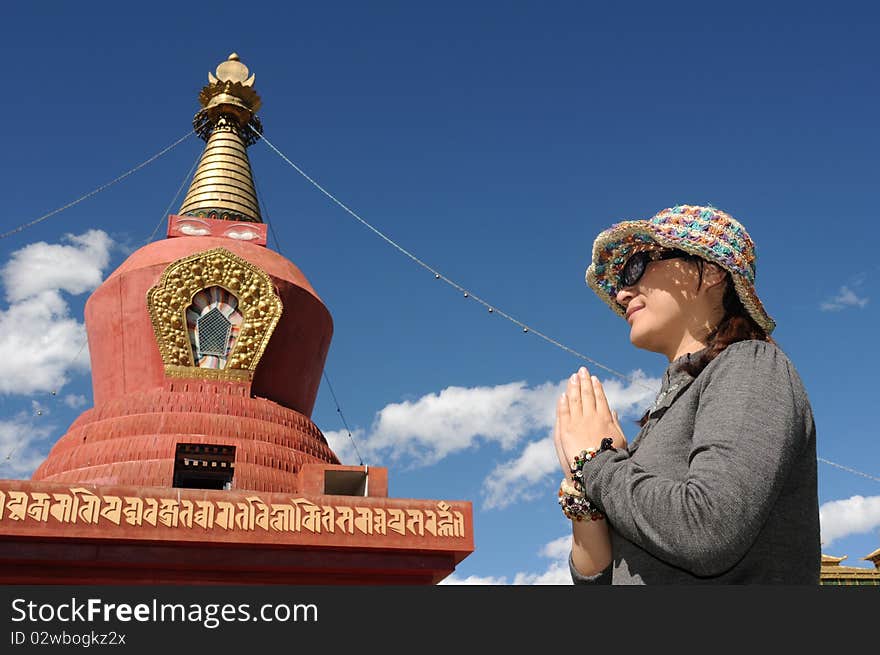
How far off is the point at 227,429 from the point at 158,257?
389 centimetres

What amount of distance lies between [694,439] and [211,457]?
10.1 meters

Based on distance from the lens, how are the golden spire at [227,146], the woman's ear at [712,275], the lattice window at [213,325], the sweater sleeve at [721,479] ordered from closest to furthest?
the sweater sleeve at [721,479], the woman's ear at [712,275], the lattice window at [213,325], the golden spire at [227,146]

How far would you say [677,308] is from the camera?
2307mm

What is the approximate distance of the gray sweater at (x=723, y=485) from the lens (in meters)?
1.64

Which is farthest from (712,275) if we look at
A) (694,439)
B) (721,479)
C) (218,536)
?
(218,536)

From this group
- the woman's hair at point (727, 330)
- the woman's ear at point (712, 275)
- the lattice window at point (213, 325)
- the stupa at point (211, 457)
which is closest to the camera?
the woman's hair at point (727, 330)

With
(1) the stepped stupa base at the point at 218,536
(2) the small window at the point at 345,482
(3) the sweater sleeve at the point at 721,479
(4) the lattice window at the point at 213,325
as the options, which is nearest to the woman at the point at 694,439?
(3) the sweater sleeve at the point at 721,479

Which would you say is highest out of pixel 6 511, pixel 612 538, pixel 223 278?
pixel 223 278

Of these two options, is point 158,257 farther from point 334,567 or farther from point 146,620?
point 146,620

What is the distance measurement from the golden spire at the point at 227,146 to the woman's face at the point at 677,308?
1439 cm

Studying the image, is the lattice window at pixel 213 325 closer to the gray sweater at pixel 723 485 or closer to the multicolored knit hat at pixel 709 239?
the multicolored knit hat at pixel 709 239

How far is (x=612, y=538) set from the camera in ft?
6.66

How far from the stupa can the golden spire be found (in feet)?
0.24

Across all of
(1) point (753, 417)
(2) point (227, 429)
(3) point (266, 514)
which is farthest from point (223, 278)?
(1) point (753, 417)
